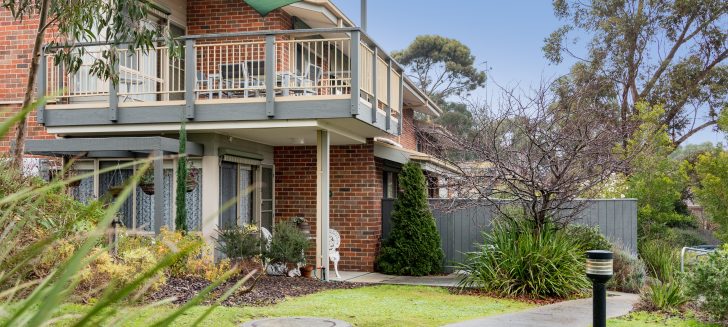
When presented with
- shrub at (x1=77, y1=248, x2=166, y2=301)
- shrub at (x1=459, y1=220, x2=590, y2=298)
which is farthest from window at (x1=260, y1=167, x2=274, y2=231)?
shrub at (x1=77, y1=248, x2=166, y2=301)

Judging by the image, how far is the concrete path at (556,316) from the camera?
812cm

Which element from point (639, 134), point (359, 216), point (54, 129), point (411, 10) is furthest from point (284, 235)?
point (411, 10)

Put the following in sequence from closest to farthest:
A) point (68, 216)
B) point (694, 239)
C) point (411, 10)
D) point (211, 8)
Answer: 1. point (68, 216)
2. point (211, 8)
3. point (694, 239)
4. point (411, 10)

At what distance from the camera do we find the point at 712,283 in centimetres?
791

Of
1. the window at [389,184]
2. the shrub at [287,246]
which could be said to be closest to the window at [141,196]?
the shrub at [287,246]

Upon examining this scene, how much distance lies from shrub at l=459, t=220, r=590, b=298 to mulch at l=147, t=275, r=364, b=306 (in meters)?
2.37

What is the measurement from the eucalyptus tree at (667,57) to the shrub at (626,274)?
53.3ft

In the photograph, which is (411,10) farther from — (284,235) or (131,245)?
(131,245)

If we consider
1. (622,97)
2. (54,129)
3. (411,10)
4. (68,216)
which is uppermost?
(411,10)

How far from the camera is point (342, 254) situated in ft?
51.0

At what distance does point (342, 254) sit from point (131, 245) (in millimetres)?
6301

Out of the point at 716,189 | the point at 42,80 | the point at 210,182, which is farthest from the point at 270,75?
the point at 716,189

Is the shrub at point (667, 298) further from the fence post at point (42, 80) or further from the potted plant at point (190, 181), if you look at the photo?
the fence post at point (42, 80)

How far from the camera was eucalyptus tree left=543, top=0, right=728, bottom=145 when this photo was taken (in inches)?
1102
